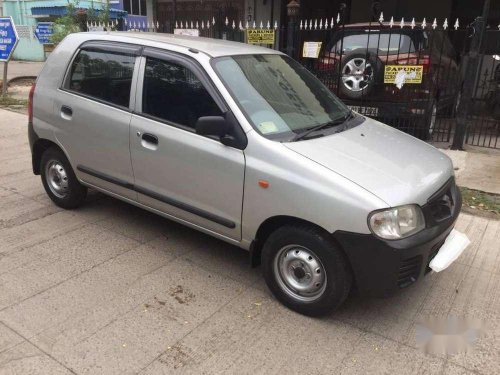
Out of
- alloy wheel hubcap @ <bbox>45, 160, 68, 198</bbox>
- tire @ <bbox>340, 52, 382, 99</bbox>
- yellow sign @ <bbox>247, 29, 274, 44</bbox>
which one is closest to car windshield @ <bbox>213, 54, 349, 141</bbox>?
alloy wheel hubcap @ <bbox>45, 160, 68, 198</bbox>

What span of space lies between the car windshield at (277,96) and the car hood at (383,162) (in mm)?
224

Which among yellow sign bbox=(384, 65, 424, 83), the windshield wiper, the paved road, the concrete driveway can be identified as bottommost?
the paved road

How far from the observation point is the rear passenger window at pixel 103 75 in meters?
3.96

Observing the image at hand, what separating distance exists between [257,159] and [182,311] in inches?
45.9

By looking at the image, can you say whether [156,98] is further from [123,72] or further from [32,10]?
[32,10]

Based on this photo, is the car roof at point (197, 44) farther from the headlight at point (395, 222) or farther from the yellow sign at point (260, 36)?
the yellow sign at point (260, 36)

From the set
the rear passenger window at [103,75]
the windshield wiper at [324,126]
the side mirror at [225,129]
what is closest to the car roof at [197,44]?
the rear passenger window at [103,75]

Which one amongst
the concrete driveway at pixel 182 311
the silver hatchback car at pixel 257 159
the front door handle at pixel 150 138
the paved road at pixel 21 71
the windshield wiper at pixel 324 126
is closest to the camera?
the concrete driveway at pixel 182 311

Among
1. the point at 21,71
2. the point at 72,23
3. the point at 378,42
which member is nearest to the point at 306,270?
the point at 378,42

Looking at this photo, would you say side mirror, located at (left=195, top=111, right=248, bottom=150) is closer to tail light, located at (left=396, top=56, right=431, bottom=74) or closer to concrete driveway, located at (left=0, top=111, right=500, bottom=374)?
concrete driveway, located at (left=0, top=111, right=500, bottom=374)

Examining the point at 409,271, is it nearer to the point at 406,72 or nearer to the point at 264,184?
the point at 264,184

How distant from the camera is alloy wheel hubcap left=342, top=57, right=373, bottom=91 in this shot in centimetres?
706

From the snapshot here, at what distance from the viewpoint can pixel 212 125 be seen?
321 centimetres

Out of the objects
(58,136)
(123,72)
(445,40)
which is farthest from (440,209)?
(445,40)
